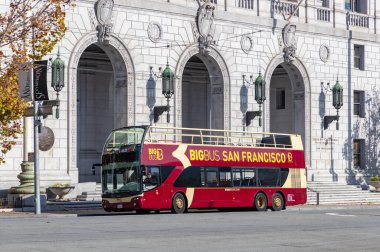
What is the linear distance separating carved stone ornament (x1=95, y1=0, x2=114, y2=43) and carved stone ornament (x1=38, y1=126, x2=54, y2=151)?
17.9 ft

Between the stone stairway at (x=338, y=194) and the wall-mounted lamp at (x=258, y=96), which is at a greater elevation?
the wall-mounted lamp at (x=258, y=96)

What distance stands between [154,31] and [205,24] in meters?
3.56

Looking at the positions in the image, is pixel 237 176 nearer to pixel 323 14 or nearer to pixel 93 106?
pixel 93 106

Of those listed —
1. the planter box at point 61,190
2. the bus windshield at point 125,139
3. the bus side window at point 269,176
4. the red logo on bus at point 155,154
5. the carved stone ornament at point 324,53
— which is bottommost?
the planter box at point 61,190

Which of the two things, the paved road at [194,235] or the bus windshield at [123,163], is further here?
the bus windshield at [123,163]

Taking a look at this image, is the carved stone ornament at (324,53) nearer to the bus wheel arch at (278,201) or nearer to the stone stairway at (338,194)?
the stone stairway at (338,194)

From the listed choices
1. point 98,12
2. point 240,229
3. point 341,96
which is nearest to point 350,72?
point 341,96

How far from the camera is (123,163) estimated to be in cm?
3606

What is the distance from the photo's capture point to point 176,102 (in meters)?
48.5

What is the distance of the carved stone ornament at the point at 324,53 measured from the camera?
56.4 meters

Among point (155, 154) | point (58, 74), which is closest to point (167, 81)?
point (58, 74)

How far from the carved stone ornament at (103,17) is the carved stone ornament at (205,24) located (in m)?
6.31

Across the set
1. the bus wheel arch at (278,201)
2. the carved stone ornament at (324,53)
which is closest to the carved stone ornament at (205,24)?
the carved stone ornament at (324,53)

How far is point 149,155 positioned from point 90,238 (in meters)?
14.9
